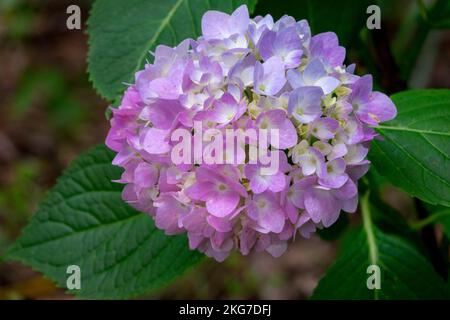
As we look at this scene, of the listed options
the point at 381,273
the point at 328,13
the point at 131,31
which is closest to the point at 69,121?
the point at 131,31

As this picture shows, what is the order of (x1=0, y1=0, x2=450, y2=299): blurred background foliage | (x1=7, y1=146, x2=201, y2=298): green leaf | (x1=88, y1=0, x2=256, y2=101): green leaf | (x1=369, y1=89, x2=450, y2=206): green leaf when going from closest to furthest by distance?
(x1=369, y1=89, x2=450, y2=206): green leaf
(x1=88, y1=0, x2=256, y2=101): green leaf
(x1=7, y1=146, x2=201, y2=298): green leaf
(x1=0, y1=0, x2=450, y2=299): blurred background foliage

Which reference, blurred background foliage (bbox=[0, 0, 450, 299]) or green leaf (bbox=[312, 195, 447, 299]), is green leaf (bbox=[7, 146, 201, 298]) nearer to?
green leaf (bbox=[312, 195, 447, 299])

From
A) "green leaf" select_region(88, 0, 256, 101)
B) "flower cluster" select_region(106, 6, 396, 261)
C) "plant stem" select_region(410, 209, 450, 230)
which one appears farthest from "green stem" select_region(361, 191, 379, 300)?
"green leaf" select_region(88, 0, 256, 101)

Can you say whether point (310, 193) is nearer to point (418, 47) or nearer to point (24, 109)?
point (418, 47)

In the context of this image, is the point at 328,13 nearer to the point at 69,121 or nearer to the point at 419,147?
the point at 419,147

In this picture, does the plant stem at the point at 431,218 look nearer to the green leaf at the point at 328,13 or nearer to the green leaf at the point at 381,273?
the green leaf at the point at 381,273
